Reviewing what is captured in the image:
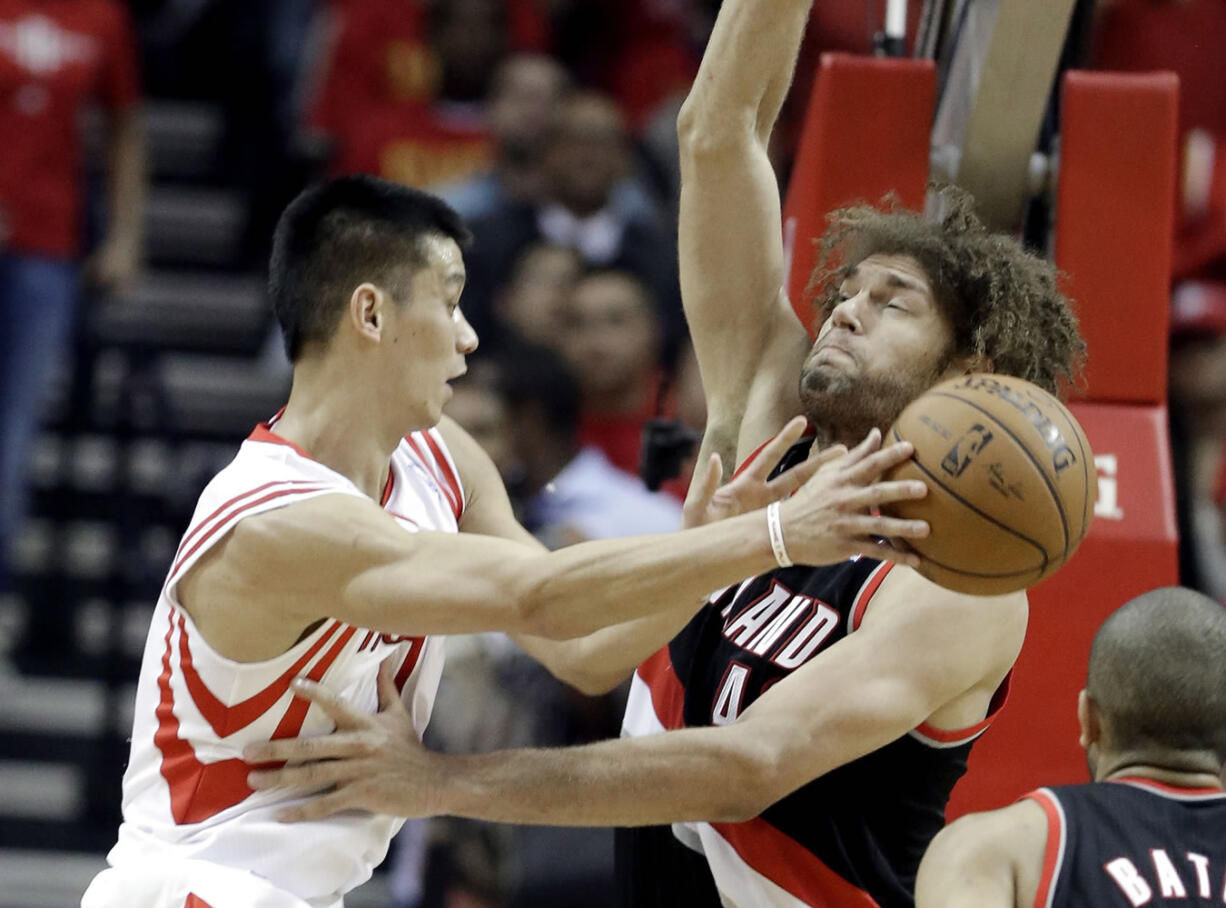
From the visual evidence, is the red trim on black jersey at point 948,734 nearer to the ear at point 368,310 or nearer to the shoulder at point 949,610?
the shoulder at point 949,610

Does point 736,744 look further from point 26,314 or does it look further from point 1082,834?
point 26,314

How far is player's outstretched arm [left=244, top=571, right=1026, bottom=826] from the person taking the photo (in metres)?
3.25

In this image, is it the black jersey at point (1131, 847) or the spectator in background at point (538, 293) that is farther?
the spectator in background at point (538, 293)

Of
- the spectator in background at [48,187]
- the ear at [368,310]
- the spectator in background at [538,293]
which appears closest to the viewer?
the ear at [368,310]

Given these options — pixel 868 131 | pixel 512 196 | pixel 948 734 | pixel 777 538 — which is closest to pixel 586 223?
pixel 512 196

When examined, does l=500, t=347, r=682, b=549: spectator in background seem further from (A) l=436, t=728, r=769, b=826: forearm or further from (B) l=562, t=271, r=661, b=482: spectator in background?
(A) l=436, t=728, r=769, b=826: forearm

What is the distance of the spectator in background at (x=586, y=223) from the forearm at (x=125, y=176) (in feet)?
4.76

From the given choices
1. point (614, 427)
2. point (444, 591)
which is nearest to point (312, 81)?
point (614, 427)

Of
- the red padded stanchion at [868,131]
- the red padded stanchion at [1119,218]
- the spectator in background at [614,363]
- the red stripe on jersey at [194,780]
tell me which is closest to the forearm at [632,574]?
the red stripe on jersey at [194,780]

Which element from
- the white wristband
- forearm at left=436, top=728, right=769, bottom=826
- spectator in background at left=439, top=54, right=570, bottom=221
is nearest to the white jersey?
forearm at left=436, top=728, right=769, bottom=826

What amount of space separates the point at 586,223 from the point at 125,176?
77.6 inches

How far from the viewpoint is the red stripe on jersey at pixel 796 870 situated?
3.49m

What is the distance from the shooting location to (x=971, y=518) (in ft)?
9.19

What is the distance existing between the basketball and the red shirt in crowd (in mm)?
5334
